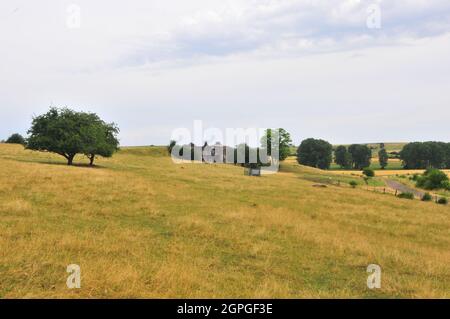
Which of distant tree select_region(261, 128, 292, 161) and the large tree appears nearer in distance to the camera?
the large tree

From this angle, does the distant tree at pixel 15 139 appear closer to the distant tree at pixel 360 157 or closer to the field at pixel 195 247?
the field at pixel 195 247

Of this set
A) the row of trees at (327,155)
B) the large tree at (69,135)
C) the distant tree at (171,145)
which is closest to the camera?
the large tree at (69,135)

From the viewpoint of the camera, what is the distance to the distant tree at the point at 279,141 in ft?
314

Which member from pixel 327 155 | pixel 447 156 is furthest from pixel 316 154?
pixel 447 156

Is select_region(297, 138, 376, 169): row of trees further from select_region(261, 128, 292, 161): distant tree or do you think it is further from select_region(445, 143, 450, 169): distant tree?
select_region(261, 128, 292, 161): distant tree

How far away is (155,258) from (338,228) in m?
13.6

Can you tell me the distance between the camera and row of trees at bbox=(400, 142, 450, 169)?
18050 cm

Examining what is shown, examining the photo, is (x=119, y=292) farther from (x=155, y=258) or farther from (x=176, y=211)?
(x=176, y=211)

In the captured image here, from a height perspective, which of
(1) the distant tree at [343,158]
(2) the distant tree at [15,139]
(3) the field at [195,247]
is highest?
(2) the distant tree at [15,139]

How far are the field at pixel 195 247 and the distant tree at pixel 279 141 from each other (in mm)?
67573

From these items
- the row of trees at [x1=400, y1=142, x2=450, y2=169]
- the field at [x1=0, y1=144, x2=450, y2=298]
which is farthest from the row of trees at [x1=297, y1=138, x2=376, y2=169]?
the field at [x1=0, y1=144, x2=450, y2=298]

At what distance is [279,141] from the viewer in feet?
317

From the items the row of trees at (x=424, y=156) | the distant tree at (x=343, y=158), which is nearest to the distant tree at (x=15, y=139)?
the distant tree at (x=343, y=158)

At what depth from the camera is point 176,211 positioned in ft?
74.8
